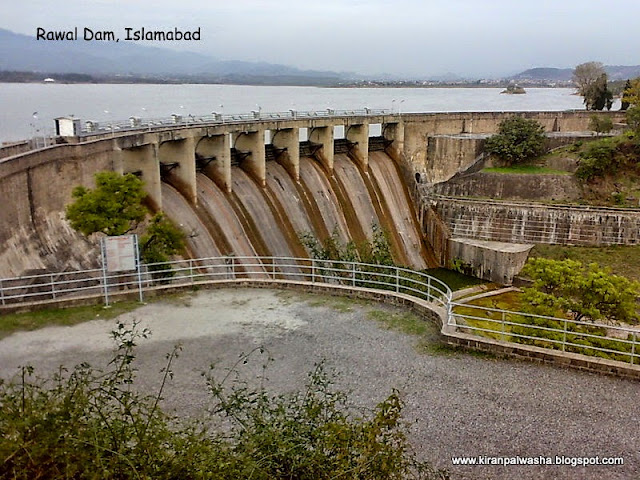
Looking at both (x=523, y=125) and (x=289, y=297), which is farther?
(x=523, y=125)

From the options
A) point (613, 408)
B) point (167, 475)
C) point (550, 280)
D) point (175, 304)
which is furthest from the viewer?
point (550, 280)

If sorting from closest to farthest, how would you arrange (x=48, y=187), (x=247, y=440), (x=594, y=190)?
(x=247, y=440)
(x=48, y=187)
(x=594, y=190)

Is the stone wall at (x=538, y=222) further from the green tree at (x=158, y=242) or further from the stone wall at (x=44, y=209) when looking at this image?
the stone wall at (x=44, y=209)

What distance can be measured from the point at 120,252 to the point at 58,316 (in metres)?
2.06

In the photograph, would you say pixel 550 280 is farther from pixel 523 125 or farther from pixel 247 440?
pixel 523 125

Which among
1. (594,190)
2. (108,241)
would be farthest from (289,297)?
(594,190)

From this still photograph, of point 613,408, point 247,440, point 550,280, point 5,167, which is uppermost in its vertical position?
point 5,167

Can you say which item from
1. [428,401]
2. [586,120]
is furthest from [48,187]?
[586,120]

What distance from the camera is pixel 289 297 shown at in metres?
16.7

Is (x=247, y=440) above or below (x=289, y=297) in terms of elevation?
above

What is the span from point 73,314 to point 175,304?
7.89 feet

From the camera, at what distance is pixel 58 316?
14.9 meters

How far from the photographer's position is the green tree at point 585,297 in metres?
22.5

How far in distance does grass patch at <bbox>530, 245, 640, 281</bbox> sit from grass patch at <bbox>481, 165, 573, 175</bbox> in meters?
8.81
